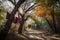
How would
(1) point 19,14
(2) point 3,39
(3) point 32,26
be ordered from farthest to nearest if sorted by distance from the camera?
(3) point 32,26 < (1) point 19,14 < (2) point 3,39

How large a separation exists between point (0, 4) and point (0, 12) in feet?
2.84

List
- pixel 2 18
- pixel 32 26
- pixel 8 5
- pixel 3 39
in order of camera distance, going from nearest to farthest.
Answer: pixel 3 39
pixel 2 18
pixel 8 5
pixel 32 26

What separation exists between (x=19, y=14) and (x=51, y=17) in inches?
222

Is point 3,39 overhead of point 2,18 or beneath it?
beneath

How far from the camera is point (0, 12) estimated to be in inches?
620

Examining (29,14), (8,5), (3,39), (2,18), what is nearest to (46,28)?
(29,14)

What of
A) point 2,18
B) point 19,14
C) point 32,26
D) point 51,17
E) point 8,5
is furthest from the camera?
point 32,26

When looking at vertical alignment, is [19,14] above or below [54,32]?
above

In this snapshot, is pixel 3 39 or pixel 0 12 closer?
pixel 3 39

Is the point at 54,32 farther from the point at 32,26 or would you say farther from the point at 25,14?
the point at 32,26

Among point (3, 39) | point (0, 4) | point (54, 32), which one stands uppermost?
point (0, 4)

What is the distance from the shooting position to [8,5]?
2014 centimetres

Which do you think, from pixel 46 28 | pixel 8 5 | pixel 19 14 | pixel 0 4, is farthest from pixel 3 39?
pixel 46 28

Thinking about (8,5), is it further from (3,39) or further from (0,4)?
(3,39)
